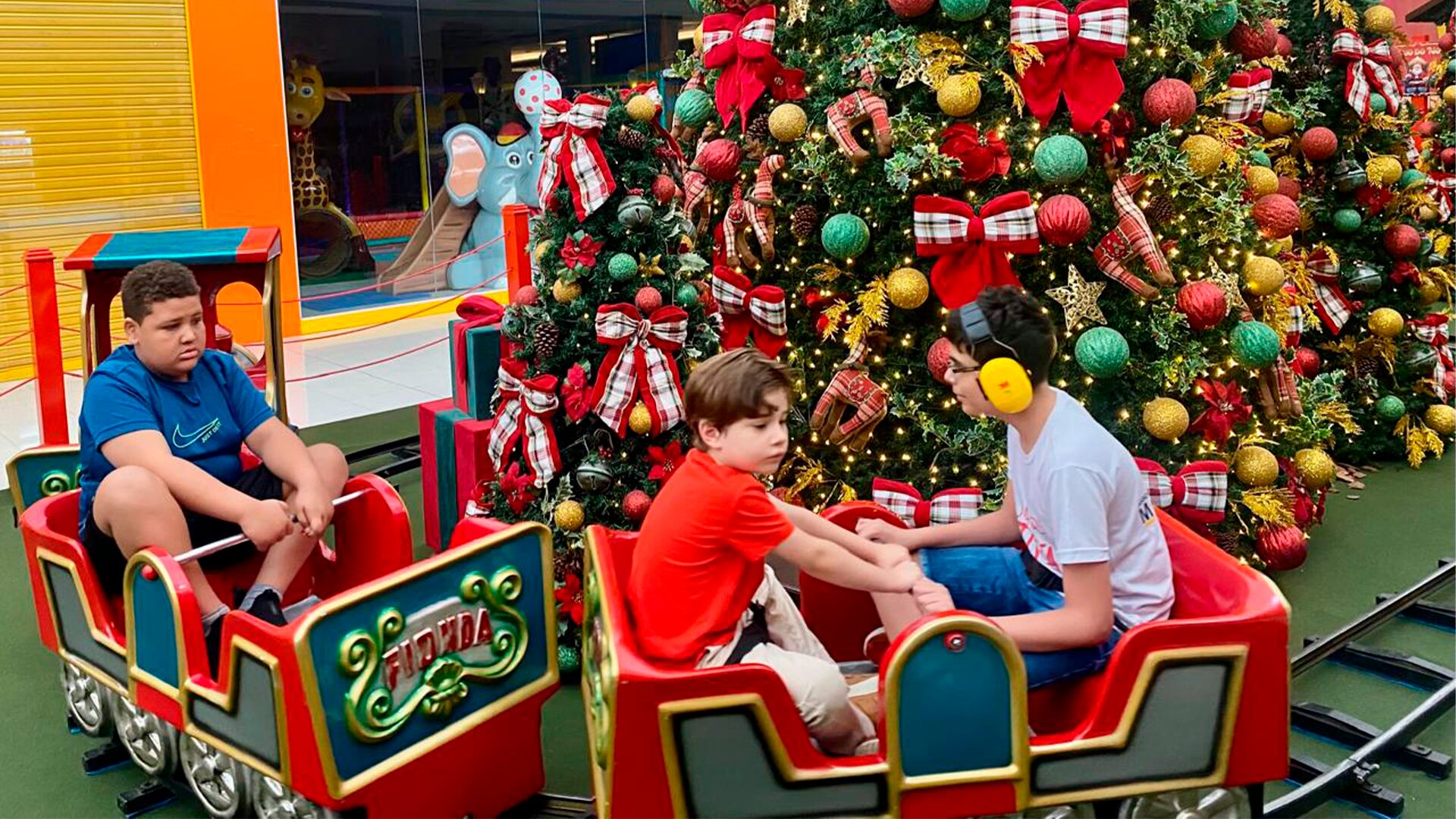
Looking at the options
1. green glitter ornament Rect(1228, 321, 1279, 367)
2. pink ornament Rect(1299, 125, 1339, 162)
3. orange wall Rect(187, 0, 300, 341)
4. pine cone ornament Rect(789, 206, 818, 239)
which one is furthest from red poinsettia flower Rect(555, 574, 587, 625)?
orange wall Rect(187, 0, 300, 341)

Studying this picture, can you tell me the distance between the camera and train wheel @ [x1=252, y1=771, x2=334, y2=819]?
2.70m

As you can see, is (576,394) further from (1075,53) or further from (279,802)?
(1075,53)

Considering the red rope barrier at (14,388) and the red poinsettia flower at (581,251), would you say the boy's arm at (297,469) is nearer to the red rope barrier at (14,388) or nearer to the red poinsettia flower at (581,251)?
the red poinsettia flower at (581,251)

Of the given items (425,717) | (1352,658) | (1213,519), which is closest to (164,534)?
(425,717)

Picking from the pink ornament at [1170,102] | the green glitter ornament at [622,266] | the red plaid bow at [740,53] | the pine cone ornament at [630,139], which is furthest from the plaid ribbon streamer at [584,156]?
the pink ornament at [1170,102]

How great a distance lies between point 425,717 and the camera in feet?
9.02

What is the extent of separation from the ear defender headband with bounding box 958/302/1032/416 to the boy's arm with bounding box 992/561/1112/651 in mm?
353

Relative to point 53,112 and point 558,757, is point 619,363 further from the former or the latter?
point 53,112

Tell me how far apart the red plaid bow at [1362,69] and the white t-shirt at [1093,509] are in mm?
3607

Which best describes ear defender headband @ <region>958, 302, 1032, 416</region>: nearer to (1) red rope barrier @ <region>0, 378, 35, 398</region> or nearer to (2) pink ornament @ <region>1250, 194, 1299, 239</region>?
(2) pink ornament @ <region>1250, 194, 1299, 239</region>

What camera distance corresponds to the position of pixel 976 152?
3969mm

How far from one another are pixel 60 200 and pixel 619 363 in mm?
7284

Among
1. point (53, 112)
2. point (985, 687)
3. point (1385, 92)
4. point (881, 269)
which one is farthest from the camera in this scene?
point (53, 112)

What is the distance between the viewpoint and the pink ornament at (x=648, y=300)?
3.84 metres
